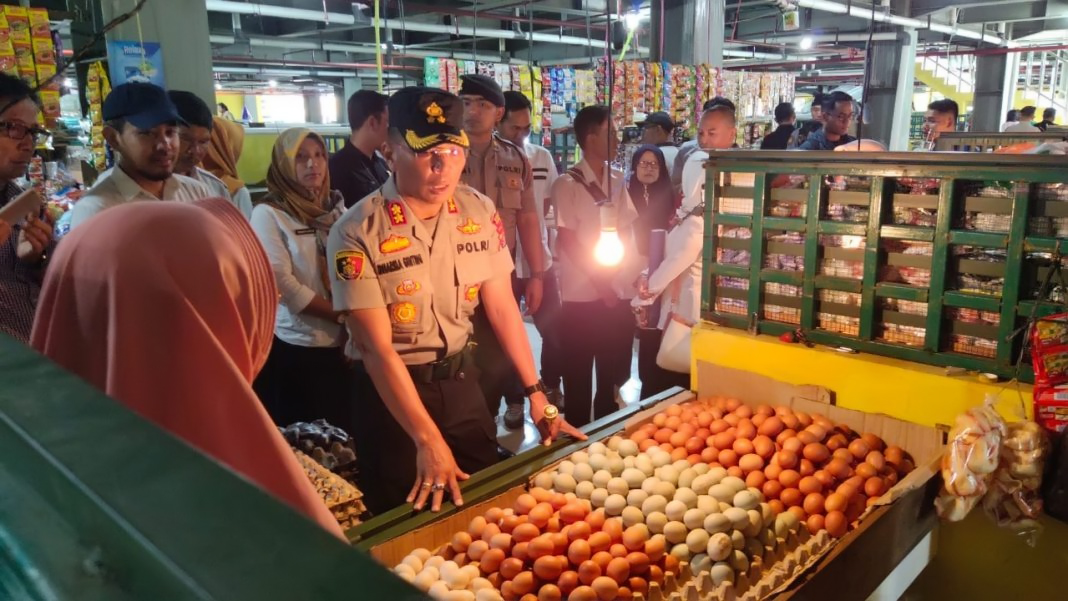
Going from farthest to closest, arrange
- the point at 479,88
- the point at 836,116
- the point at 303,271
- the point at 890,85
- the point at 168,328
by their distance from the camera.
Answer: the point at 890,85 < the point at 836,116 < the point at 479,88 < the point at 303,271 < the point at 168,328

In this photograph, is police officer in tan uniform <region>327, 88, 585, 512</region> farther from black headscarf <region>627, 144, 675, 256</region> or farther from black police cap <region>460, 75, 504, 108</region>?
black headscarf <region>627, 144, 675, 256</region>

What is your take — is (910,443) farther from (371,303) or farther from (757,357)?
(371,303)

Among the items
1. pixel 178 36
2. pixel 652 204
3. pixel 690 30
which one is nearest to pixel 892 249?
pixel 652 204

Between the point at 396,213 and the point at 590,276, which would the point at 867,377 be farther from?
the point at 590,276

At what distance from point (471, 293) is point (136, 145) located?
4.13 ft

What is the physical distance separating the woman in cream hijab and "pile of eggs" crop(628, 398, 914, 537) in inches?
57.4

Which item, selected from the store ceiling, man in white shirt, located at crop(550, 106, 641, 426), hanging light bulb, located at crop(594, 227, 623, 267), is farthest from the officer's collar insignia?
the store ceiling

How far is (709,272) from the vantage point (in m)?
2.61

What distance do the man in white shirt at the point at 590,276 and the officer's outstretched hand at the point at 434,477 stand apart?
2065 millimetres

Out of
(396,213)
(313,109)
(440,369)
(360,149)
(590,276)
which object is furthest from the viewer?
(313,109)

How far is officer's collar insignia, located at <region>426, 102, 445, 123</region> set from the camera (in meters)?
2.10

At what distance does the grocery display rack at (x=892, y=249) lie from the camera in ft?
6.31

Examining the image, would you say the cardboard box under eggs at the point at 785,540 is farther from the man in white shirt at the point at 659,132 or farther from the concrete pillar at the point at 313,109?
the concrete pillar at the point at 313,109

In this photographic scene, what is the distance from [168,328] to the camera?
2.58 feet
